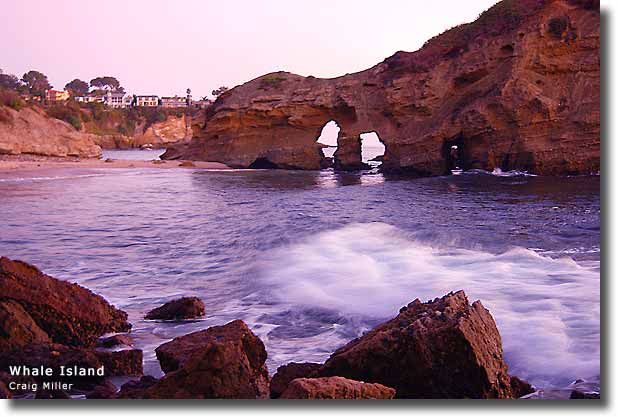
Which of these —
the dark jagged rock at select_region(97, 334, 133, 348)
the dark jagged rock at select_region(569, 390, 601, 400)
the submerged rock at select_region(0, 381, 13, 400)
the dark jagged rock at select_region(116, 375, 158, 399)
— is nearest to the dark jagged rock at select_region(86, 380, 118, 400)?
the dark jagged rock at select_region(116, 375, 158, 399)

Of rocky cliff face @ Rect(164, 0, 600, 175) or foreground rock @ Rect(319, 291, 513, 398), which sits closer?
foreground rock @ Rect(319, 291, 513, 398)

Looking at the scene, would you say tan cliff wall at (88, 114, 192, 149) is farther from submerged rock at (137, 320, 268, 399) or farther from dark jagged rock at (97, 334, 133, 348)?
submerged rock at (137, 320, 268, 399)

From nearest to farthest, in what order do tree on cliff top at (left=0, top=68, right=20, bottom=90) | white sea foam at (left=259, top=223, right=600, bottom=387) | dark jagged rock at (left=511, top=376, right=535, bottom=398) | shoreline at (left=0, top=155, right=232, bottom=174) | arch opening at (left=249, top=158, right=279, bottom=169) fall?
dark jagged rock at (left=511, top=376, right=535, bottom=398) → white sea foam at (left=259, top=223, right=600, bottom=387) → tree on cliff top at (left=0, top=68, right=20, bottom=90) → shoreline at (left=0, top=155, right=232, bottom=174) → arch opening at (left=249, top=158, right=279, bottom=169)

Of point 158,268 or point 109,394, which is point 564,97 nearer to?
point 158,268

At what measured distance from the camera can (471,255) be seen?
7246mm

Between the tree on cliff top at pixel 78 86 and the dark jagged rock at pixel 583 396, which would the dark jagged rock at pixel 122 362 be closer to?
the dark jagged rock at pixel 583 396

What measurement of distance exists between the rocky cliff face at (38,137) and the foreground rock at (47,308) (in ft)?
87.5

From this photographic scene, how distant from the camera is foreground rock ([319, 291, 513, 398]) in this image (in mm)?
3238

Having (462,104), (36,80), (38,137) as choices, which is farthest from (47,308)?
(38,137)

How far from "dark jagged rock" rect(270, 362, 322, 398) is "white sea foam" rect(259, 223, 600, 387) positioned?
1279mm

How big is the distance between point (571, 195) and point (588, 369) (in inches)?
426

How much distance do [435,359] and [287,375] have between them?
0.87m

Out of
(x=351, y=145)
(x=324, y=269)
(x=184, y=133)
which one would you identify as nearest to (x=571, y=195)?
(x=324, y=269)

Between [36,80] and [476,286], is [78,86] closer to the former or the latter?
[36,80]
